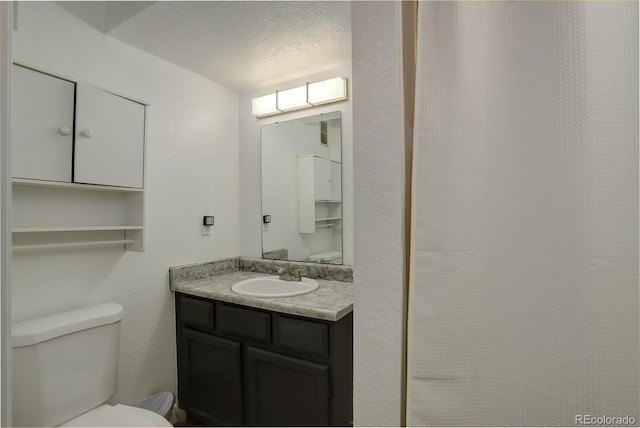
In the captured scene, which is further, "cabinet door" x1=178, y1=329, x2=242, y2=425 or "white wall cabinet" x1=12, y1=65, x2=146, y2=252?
"cabinet door" x1=178, y1=329, x2=242, y2=425

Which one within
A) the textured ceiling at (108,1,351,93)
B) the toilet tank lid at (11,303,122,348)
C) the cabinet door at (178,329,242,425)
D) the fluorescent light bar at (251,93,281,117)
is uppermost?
the textured ceiling at (108,1,351,93)

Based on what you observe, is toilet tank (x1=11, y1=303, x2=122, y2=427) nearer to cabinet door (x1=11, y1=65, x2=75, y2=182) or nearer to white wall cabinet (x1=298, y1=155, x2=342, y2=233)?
cabinet door (x1=11, y1=65, x2=75, y2=182)

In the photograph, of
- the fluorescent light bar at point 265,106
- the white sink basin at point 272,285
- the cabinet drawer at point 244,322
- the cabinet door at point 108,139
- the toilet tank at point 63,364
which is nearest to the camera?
the toilet tank at point 63,364

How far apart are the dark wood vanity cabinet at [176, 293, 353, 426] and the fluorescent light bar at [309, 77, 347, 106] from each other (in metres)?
1.31

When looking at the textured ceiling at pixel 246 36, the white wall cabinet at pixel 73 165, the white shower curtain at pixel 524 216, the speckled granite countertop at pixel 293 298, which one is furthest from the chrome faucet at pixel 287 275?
the white shower curtain at pixel 524 216

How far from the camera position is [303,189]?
2.11 m

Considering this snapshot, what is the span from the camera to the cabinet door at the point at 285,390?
1436 mm

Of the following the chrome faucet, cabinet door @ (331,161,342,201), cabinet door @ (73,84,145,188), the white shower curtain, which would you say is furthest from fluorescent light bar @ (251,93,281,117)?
the white shower curtain

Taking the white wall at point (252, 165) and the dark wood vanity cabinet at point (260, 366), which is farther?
the white wall at point (252, 165)

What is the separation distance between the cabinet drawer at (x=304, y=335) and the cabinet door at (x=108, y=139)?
3.42 ft

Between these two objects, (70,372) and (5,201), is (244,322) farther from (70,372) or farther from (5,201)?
(5,201)

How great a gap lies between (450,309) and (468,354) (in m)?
0.08

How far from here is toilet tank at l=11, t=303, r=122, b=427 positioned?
119 cm

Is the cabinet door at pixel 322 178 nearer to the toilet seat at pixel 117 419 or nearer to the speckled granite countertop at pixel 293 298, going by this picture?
the speckled granite countertop at pixel 293 298
